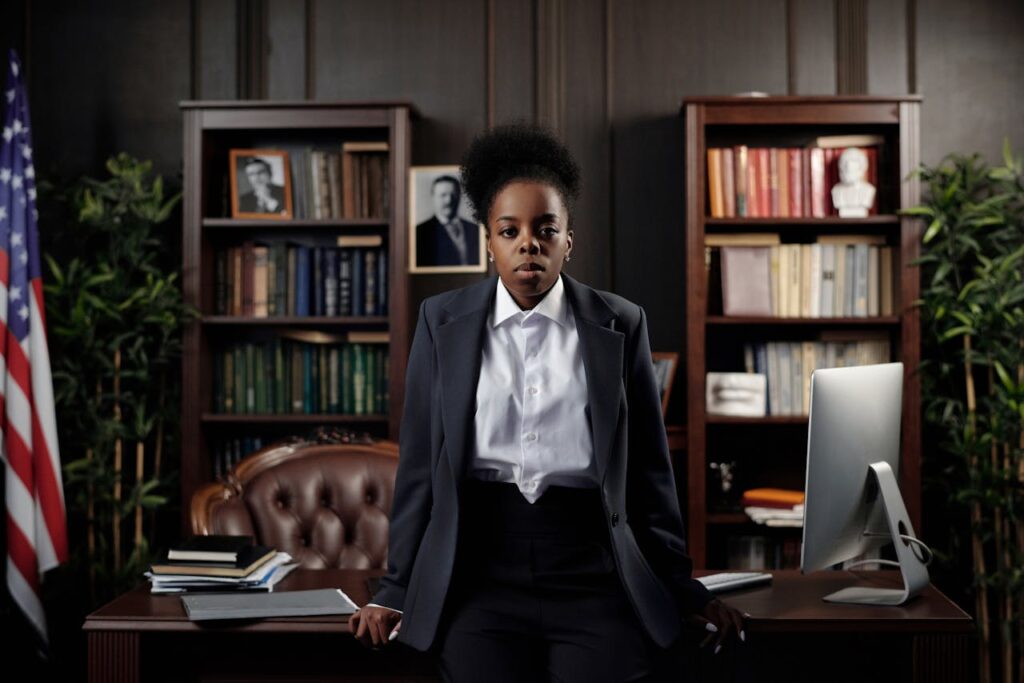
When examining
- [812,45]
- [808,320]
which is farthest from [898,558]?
[812,45]

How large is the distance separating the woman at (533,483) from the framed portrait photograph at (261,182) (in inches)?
85.3

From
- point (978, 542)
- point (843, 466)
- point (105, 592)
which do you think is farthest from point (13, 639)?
point (978, 542)

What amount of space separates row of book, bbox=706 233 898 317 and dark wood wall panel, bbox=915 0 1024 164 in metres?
0.59

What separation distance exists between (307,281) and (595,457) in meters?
2.42

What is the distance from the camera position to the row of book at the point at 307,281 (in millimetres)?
3965

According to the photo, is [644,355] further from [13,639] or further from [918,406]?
[13,639]

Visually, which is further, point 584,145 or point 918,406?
point 584,145

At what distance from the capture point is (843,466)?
2.02 metres

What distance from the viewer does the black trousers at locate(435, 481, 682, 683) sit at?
1708 mm

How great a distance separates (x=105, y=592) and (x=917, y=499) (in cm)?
300

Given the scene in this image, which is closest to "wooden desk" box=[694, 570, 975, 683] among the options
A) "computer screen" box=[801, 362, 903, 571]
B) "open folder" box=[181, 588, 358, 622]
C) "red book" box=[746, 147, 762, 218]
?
"computer screen" box=[801, 362, 903, 571]

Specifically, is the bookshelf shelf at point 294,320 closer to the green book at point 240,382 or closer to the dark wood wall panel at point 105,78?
the green book at point 240,382

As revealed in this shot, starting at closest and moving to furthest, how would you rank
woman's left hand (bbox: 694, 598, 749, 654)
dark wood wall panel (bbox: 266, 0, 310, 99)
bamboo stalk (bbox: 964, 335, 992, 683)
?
1. woman's left hand (bbox: 694, 598, 749, 654)
2. bamboo stalk (bbox: 964, 335, 992, 683)
3. dark wood wall panel (bbox: 266, 0, 310, 99)

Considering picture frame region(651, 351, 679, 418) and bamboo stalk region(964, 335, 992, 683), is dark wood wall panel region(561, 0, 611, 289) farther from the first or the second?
bamboo stalk region(964, 335, 992, 683)
